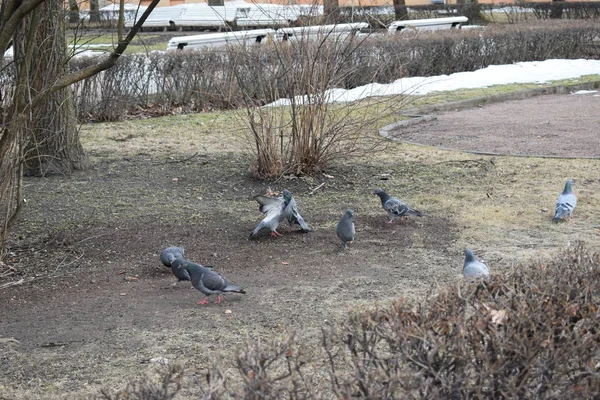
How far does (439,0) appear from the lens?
49094mm

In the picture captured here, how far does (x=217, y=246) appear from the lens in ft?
21.5

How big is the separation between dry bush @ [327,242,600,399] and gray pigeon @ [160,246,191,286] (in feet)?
8.32

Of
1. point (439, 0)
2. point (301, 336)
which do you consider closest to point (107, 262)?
point (301, 336)

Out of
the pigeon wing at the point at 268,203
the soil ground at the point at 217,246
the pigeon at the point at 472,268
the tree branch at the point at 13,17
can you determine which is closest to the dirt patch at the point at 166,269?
the soil ground at the point at 217,246

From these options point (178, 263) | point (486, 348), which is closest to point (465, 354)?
point (486, 348)

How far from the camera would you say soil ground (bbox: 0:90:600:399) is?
469 centimetres

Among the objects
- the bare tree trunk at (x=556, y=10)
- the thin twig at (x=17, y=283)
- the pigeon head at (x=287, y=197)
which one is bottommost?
the thin twig at (x=17, y=283)

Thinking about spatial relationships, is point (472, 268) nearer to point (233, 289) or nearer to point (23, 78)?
point (233, 289)

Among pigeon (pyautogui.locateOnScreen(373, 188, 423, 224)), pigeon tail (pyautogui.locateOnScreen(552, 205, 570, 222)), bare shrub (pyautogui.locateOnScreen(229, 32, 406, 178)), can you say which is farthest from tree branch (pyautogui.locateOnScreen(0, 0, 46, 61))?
pigeon tail (pyautogui.locateOnScreen(552, 205, 570, 222))

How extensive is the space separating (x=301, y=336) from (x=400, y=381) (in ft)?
6.47

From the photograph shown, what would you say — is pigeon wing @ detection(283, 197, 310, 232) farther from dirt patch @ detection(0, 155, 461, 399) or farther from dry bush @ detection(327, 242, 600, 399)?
dry bush @ detection(327, 242, 600, 399)

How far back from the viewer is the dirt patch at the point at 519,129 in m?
10.3

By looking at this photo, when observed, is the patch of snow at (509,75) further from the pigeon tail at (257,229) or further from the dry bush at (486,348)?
the dry bush at (486,348)

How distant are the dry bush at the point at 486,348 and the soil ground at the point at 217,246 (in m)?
0.46
